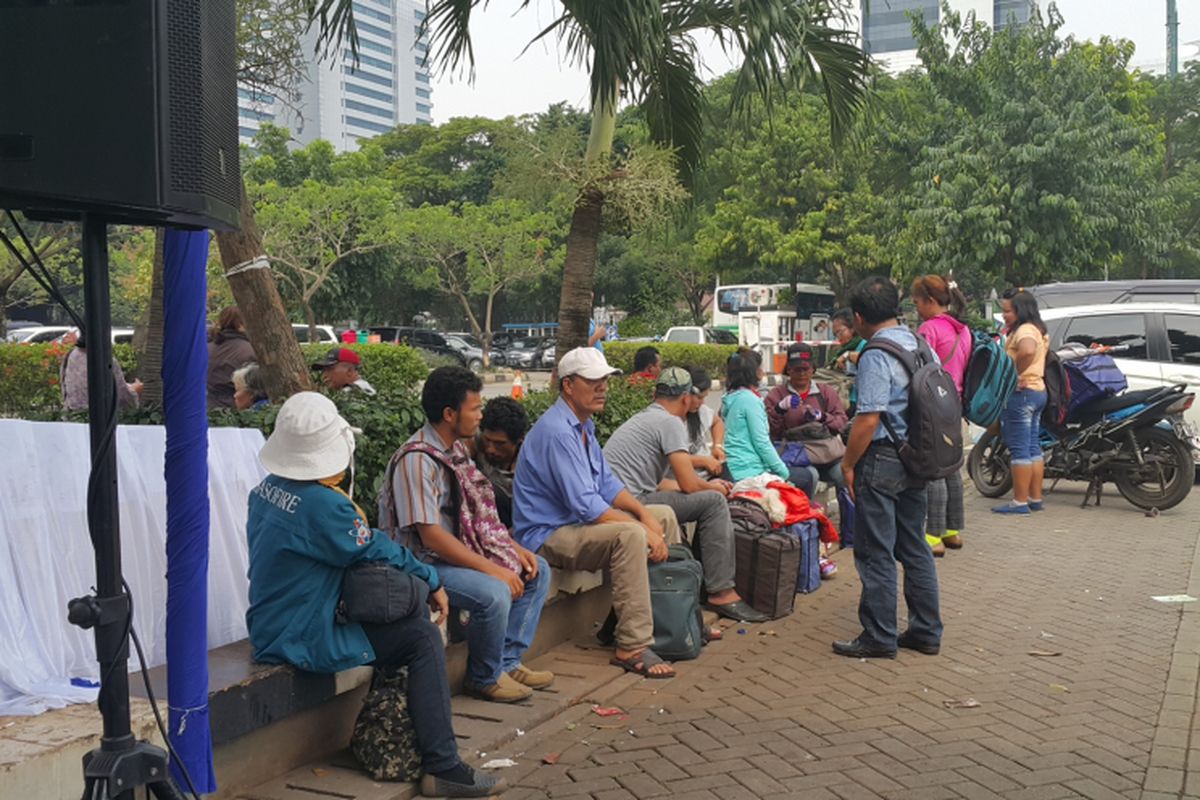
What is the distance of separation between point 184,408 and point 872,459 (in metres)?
3.89

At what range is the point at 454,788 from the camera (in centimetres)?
442

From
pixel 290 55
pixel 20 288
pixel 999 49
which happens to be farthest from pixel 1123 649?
pixel 20 288

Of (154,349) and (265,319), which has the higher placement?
(265,319)

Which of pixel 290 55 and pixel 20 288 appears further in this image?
pixel 20 288

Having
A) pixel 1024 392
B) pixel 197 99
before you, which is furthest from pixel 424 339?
pixel 197 99

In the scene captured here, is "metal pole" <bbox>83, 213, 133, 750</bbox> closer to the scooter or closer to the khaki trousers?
the khaki trousers

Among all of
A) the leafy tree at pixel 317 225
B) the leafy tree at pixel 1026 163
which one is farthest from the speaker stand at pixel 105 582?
the leafy tree at pixel 317 225

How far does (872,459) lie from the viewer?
6320mm

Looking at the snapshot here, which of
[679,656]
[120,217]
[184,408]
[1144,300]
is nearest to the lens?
[120,217]

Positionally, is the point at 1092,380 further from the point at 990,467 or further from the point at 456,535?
the point at 456,535

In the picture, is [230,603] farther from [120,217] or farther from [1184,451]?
[1184,451]

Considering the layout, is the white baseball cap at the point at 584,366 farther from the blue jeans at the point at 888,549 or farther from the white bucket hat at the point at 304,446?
the white bucket hat at the point at 304,446

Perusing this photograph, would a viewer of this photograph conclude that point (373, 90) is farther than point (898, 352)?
Yes

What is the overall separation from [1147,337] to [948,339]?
4666 millimetres
